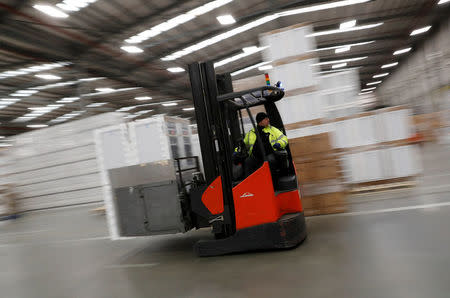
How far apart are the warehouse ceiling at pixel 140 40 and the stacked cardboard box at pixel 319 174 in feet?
17.9

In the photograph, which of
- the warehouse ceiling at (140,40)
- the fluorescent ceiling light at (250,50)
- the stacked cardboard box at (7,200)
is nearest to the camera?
the warehouse ceiling at (140,40)

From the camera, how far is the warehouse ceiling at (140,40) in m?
8.88

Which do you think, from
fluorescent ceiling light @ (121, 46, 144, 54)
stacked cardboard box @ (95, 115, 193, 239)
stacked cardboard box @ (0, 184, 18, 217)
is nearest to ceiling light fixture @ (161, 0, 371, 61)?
fluorescent ceiling light @ (121, 46, 144, 54)

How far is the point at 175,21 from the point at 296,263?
9.13 metres

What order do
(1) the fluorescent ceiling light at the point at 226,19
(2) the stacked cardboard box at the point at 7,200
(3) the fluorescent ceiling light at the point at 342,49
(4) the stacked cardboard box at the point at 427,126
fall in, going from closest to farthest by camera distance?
1. (1) the fluorescent ceiling light at the point at 226,19
2. (2) the stacked cardboard box at the point at 7,200
3. (4) the stacked cardboard box at the point at 427,126
4. (3) the fluorescent ceiling light at the point at 342,49

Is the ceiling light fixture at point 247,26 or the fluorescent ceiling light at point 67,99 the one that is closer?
the ceiling light fixture at point 247,26

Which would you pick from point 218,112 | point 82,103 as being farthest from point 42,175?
point 218,112

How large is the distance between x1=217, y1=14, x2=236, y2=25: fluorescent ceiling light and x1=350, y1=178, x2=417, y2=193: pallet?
7204 mm

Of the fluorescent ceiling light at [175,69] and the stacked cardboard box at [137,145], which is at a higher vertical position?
the fluorescent ceiling light at [175,69]

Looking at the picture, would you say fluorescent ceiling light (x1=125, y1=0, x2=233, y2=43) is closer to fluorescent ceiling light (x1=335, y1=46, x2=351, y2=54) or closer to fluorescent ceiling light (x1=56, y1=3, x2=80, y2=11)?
fluorescent ceiling light (x1=56, y1=3, x2=80, y2=11)

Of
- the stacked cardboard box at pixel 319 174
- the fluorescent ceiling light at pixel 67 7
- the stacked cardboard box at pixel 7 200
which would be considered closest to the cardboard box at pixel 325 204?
the stacked cardboard box at pixel 319 174

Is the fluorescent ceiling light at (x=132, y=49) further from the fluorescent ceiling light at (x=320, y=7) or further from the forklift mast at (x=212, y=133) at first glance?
the forklift mast at (x=212, y=133)

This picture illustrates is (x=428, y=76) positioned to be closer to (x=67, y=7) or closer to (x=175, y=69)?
→ (x=175, y=69)

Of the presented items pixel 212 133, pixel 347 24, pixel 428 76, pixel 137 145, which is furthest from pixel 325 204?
pixel 428 76
